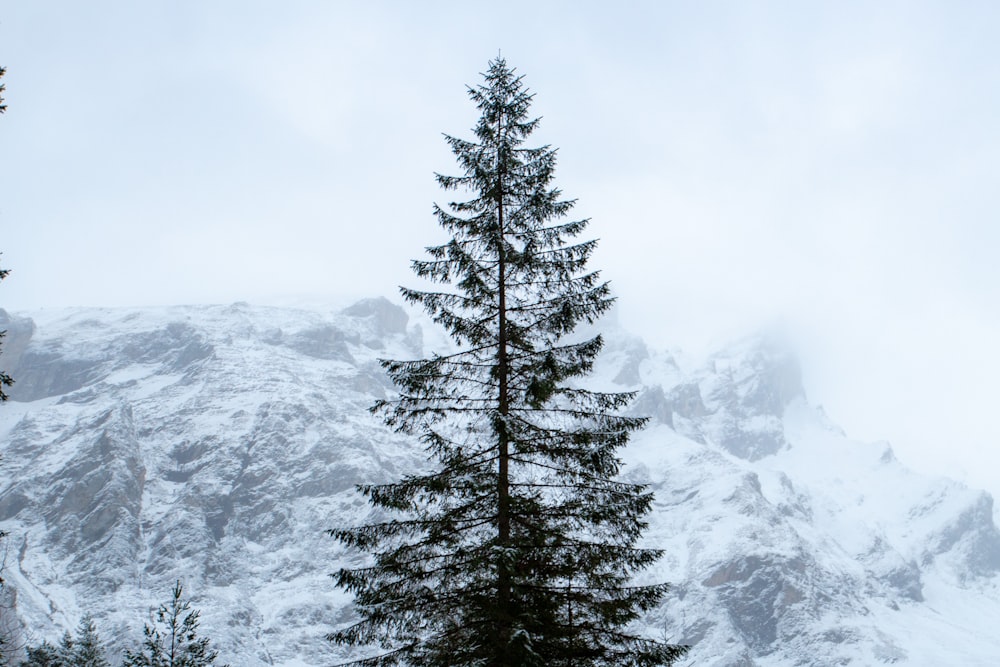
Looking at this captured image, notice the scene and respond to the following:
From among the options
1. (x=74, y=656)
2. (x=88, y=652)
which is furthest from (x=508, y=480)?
(x=74, y=656)

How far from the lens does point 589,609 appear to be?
1284 cm

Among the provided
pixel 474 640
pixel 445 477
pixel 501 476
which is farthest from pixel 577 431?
pixel 474 640

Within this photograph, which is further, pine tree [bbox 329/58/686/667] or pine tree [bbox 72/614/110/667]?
pine tree [bbox 72/614/110/667]

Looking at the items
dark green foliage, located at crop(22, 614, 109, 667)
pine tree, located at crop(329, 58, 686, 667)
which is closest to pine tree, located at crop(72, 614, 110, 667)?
dark green foliage, located at crop(22, 614, 109, 667)

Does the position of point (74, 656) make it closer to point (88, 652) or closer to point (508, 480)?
point (88, 652)

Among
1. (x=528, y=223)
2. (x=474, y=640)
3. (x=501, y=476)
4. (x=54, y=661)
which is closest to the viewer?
(x=474, y=640)

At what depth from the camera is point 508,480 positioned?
13945 millimetres

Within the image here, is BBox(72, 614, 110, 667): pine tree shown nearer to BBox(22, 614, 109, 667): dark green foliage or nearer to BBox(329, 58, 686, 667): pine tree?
BBox(22, 614, 109, 667): dark green foliage

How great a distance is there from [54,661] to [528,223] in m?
34.0

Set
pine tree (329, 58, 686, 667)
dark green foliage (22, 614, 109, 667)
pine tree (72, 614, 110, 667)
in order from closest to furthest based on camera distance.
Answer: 1. pine tree (329, 58, 686, 667)
2. dark green foliage (22, 614, 109, 667)
3. pine tree (72, 614, 110, 667)

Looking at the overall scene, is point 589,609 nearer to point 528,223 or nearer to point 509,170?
point 528,223

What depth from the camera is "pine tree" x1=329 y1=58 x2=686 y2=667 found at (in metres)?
12.7

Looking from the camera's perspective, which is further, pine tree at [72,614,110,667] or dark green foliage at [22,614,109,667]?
pine tree at [72,614,110,667]

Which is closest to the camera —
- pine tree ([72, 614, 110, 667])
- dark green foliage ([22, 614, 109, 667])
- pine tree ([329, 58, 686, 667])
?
pine tree ([329, 58, 686, 667])
